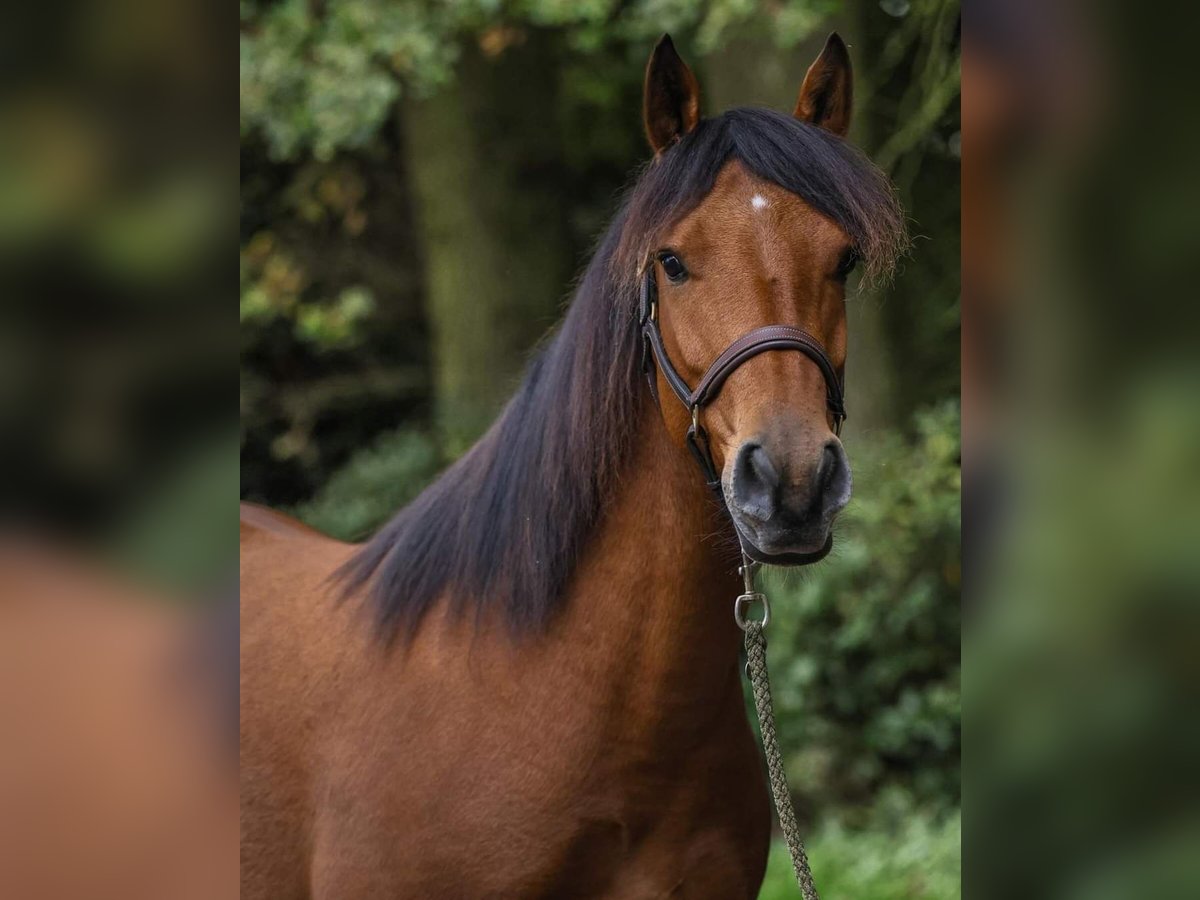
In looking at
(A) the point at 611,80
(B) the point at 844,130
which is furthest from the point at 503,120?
(B) the point at 844,130

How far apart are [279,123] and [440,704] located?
4643 millimetres

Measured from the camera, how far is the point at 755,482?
2.09m

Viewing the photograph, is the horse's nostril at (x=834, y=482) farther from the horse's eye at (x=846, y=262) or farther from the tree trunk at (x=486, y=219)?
the tree trunk at (x=486, y=219)

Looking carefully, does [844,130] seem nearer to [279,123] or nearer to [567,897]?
[567,897]

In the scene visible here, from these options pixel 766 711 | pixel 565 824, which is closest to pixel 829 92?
pixel 766 711

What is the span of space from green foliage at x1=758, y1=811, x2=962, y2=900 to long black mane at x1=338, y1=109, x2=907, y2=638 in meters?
2.83

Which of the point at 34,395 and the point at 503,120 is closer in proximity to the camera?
the point at 34,395

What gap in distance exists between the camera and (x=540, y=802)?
2395 millimetres

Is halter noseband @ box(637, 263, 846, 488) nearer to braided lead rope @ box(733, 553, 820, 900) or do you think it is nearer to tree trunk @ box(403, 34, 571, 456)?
braided lead rope @ box(733, 553, 820, 900)

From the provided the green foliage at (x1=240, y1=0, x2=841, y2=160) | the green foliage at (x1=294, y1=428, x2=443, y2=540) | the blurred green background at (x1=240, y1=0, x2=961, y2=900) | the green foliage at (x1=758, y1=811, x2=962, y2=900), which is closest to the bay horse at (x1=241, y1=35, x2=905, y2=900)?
the blurred green background at (x1=240, y1=0, x2=961, y2=900)

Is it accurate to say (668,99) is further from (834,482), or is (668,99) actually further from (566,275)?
(566,275)

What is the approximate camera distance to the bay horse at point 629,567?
88.1 inches

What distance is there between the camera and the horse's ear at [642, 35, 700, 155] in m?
2.46

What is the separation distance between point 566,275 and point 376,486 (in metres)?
1.89
